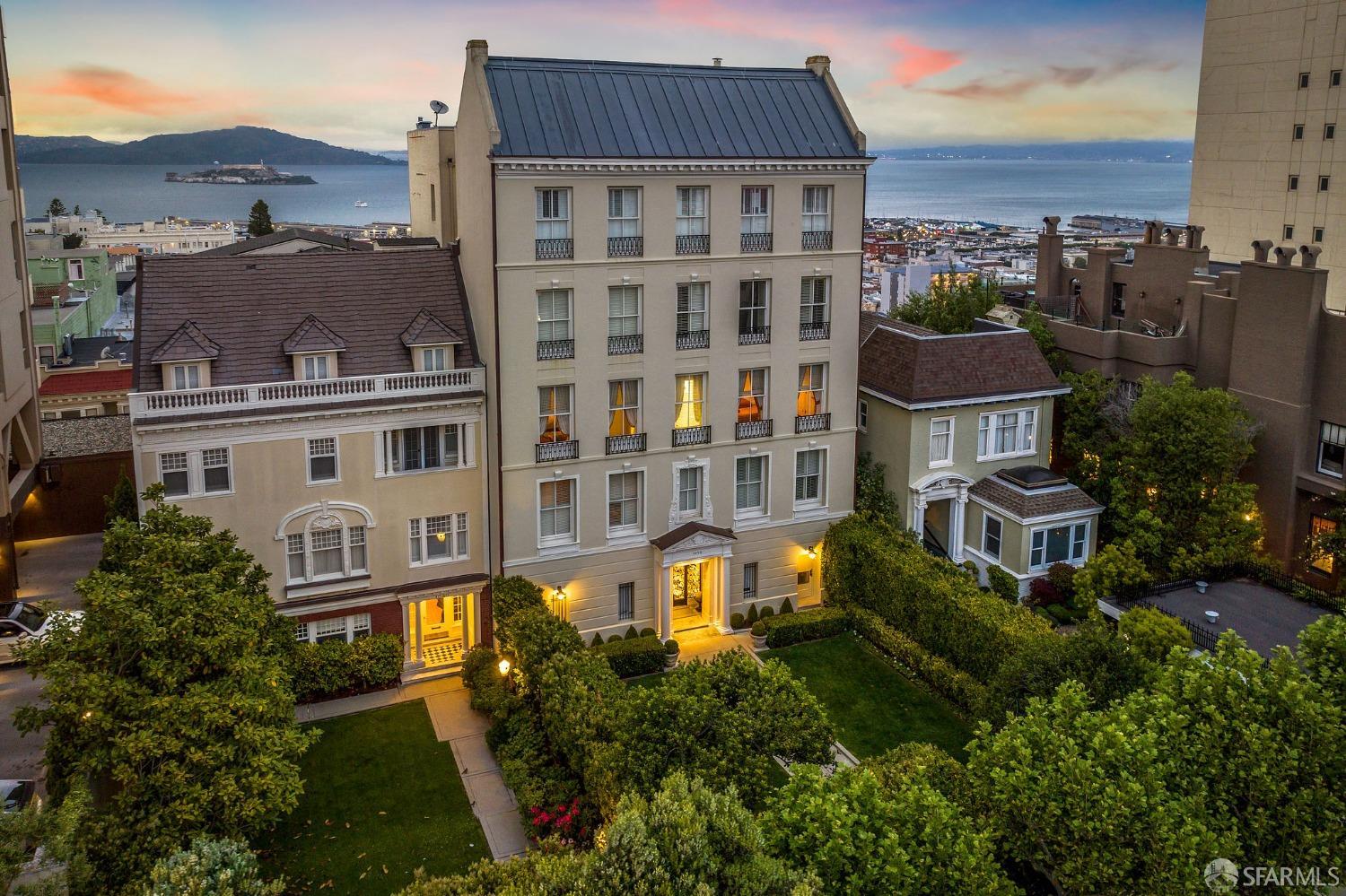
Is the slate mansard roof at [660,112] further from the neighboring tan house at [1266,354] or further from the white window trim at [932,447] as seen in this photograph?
the neighboring tan house at [1266,354]

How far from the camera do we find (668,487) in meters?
37.9

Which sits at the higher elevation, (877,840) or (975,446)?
(975,446)

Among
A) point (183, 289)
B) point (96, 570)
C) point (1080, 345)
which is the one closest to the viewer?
point (96, 570)

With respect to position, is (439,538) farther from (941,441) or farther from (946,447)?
(946,447)

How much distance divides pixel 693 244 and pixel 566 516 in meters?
10.6

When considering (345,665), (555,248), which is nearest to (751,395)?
(555,248)

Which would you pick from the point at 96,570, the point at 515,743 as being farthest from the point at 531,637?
the point at 96,570

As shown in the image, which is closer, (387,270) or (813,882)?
(813,882)

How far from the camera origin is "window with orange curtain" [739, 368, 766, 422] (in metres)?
38.5

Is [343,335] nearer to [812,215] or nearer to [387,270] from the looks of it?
[387,270]

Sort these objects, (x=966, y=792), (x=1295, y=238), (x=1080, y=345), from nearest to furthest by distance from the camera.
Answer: (x=966, y=792) → (x=1080, y=345) → (x=1295, y=238)

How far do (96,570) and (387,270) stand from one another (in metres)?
15.6

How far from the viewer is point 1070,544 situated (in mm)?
41000

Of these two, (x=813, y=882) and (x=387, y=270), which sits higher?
(x=387, y=270)
